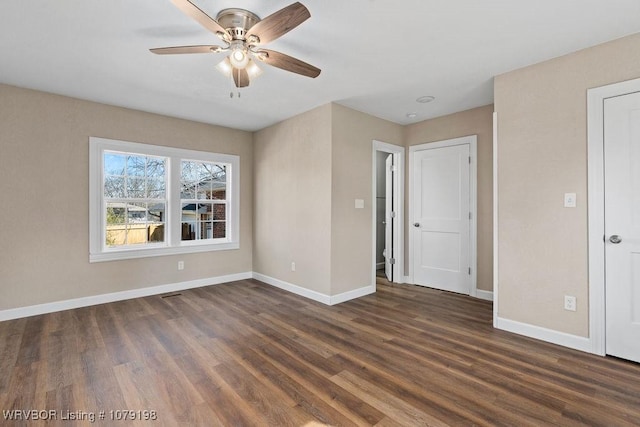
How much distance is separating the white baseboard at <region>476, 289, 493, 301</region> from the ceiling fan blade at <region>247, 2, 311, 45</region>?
12.6 feet

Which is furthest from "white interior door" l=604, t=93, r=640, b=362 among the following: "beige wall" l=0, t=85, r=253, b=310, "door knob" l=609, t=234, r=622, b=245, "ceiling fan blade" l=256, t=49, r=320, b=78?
"beige wall" l=0, t=85, r=253, b=310

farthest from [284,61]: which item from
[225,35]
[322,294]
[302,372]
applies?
[322,294]

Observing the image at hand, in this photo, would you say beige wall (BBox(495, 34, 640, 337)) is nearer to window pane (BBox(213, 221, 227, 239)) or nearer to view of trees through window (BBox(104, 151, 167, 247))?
window pane (BBox(213, 221, 227, 239))

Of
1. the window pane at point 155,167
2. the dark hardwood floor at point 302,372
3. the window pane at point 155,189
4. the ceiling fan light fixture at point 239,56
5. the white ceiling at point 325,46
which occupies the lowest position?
the dark hardwood floor at point 302,372

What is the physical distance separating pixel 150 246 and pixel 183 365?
8.25 feet

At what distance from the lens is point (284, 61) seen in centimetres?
228

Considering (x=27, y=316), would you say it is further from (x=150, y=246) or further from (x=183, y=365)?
(x=183, y=365)

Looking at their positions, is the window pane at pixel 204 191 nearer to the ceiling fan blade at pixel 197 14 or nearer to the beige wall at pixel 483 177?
the ceiling fan blade at pixel 197 14

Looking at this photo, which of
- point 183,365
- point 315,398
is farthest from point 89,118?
point 315,398

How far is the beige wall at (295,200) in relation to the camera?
13.0 ft

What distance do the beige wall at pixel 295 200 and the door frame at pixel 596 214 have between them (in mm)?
2499

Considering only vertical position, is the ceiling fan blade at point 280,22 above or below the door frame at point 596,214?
above

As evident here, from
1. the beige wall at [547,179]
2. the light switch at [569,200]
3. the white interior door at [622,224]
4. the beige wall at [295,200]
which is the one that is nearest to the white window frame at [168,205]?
the beige wall at [295,200]

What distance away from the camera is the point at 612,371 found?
2.25 m
